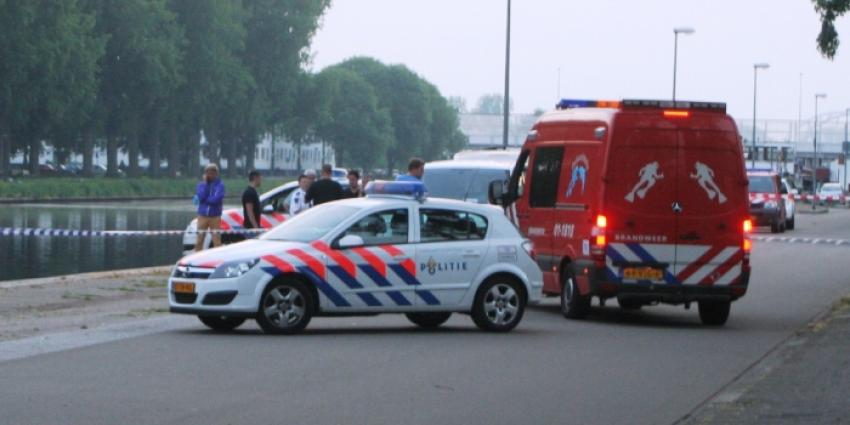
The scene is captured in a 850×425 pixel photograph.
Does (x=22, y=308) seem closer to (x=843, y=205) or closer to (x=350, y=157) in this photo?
(x=843, y=205)

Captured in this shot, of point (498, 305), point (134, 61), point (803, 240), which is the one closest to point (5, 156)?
point (134, 61)

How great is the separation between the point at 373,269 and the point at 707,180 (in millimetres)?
4406

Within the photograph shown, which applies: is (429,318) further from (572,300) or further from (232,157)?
(232,157)

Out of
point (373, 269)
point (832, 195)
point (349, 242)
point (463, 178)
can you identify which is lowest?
point (832, 195)

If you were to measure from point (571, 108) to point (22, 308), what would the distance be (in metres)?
6.93

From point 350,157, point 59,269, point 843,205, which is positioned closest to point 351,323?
point 59,269

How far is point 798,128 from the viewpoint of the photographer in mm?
149875

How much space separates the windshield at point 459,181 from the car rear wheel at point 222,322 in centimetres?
1045

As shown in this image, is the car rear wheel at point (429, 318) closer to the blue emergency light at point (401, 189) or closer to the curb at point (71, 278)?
the blue emergency light at point (401, 189)

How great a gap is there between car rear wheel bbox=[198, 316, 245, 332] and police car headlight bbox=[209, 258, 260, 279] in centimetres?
84

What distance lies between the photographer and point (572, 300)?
793 inches

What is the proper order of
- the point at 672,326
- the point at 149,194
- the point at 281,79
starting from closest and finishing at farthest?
the point at 672,326
the point at 149,194
the point at 281,79

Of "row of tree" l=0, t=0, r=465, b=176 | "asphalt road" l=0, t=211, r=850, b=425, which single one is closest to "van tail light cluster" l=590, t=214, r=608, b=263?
"asphalt road" l=0, t=211, r=850, b=425

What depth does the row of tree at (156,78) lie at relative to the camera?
3248 inches
